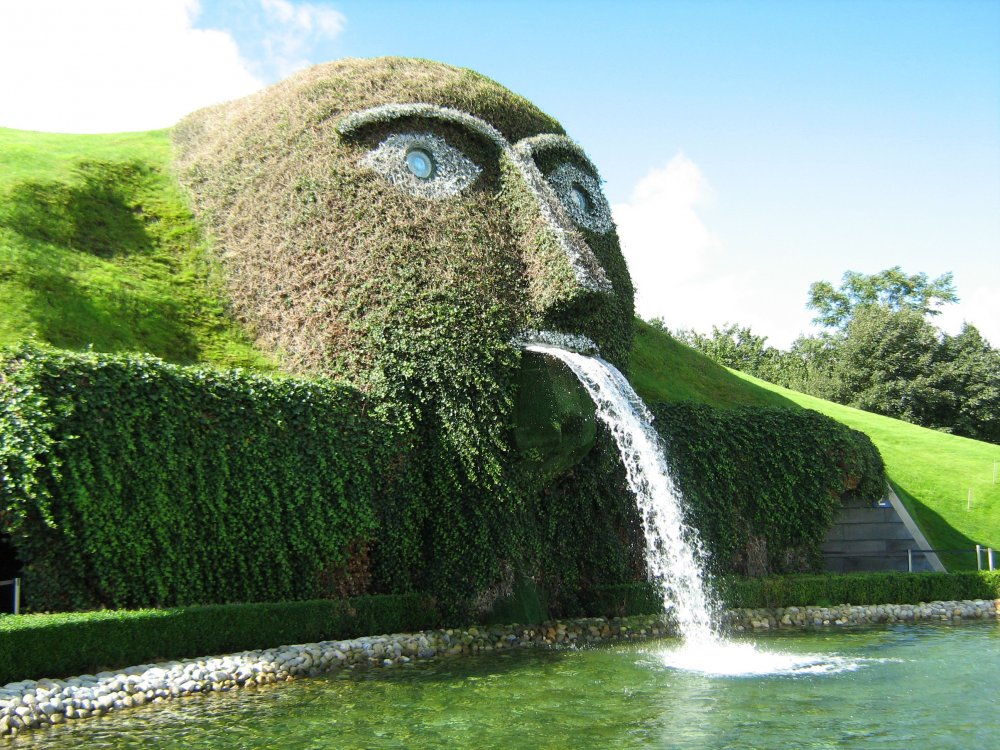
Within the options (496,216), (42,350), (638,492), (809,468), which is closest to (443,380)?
(496,216)

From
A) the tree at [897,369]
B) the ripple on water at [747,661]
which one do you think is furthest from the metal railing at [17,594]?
the tree at [897,369]

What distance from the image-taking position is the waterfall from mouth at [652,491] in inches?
520

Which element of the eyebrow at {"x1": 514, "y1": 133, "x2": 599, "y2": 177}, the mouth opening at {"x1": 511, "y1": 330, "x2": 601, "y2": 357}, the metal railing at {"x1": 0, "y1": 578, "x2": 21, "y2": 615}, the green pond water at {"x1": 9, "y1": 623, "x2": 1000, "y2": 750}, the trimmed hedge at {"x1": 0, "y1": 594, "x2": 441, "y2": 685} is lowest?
the green pond water at {"x1": 9, "y1": 623, "x2": 1000, "y2": 750}

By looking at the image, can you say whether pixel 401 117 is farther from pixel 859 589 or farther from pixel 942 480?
pixel 942 480

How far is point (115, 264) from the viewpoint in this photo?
51.7 ft

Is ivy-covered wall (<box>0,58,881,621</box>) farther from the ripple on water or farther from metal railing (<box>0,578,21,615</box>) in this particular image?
the ripple on water

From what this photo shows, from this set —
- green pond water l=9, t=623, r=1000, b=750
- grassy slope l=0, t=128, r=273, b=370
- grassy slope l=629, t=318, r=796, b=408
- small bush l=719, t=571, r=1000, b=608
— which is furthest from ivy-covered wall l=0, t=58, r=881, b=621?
grassy slope l=629, t=318, r=796, b=408

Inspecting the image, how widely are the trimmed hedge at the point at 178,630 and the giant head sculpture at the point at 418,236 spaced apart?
2933 mm

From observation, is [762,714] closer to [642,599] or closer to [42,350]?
[642,599]

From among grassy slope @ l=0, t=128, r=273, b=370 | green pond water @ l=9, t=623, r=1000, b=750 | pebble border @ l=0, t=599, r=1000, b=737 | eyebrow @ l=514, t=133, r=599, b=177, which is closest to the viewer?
green pond water @ l=9, t=623, r=1000, b=750

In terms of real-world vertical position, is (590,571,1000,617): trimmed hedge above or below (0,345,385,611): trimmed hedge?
below

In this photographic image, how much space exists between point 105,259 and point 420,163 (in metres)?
6.00

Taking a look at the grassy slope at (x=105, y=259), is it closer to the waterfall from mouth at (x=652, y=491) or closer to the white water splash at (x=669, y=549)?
the waterfall from mouth at (x=652, y=491)

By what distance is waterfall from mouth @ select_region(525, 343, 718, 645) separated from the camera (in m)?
13.2
